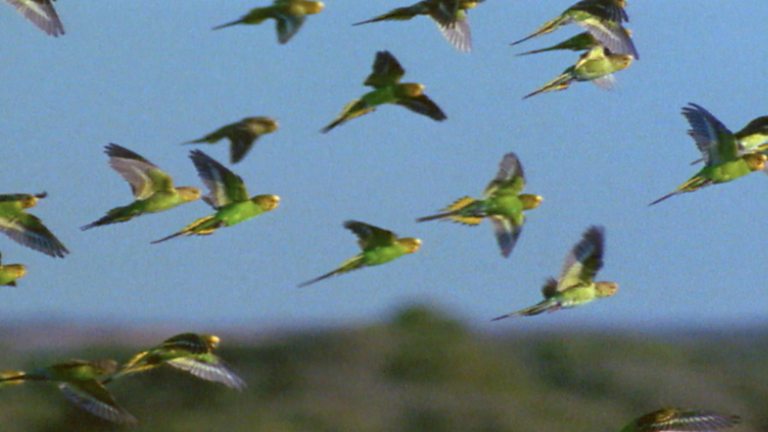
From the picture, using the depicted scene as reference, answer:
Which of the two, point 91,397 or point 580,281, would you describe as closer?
point 91,397

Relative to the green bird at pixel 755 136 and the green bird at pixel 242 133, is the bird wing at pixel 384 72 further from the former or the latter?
the green bird at pixel 755 136

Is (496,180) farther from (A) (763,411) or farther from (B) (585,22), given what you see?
(A) (763,411)

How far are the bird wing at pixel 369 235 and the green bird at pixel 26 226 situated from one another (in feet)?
2.94

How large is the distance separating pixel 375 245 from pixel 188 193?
0.62m

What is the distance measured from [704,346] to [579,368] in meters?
2.86

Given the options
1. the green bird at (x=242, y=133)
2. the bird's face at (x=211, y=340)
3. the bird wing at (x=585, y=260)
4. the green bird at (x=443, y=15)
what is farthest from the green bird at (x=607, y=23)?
the bird's face at (x=211, y=340)

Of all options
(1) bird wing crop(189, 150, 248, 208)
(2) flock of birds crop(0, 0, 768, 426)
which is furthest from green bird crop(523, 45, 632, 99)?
(1) bird wing crop(189, 150, 248, 208)

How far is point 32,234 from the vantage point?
454 centimetres

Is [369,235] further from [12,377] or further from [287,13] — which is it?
[12,377]

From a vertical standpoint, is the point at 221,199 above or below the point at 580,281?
above

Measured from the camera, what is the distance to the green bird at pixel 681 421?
4734mm

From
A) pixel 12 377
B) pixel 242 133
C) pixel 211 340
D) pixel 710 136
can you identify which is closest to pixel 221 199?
pixel 242 133

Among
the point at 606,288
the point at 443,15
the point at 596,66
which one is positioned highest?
the point at 443,15

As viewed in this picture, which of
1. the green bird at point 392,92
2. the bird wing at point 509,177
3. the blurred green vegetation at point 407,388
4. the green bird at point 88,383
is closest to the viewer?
the green bird at point 88,383
